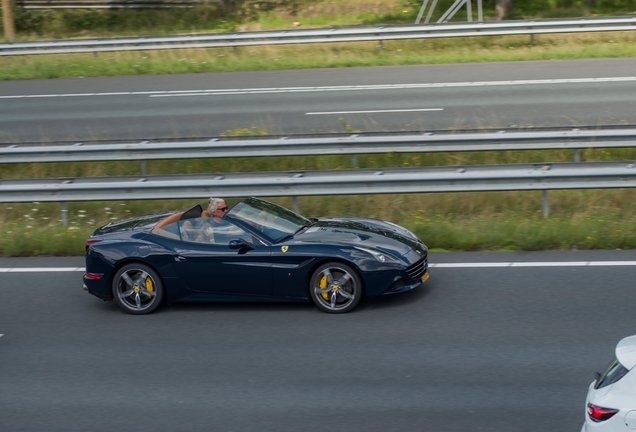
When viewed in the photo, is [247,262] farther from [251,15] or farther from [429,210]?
[251,15]

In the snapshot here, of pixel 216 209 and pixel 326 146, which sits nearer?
pixel 216 209

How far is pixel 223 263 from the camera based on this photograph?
8266 mm

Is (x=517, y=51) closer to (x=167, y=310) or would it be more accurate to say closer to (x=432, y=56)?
(x=432, y=56)

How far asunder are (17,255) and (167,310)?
3.25m

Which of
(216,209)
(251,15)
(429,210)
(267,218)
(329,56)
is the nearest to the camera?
(216,209)

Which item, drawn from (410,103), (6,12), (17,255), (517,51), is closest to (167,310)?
(17,255)

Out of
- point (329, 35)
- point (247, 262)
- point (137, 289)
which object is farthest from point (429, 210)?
point (329, 35)

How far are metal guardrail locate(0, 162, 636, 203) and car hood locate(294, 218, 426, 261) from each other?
181 cm

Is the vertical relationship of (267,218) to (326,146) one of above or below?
below

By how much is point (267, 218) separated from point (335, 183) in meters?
2.31

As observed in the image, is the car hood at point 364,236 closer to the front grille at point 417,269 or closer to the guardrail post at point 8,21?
the front grille at point 417,269

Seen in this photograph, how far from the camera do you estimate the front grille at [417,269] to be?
8094 millimetres

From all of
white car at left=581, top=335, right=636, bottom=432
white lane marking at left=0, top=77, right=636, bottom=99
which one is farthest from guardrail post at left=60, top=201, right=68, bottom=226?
white car at left=581, top=335, right=636, bottom=432

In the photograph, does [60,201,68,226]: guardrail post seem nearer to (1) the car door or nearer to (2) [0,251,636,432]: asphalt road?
(2) [0,251,636,432]: asphalt road
